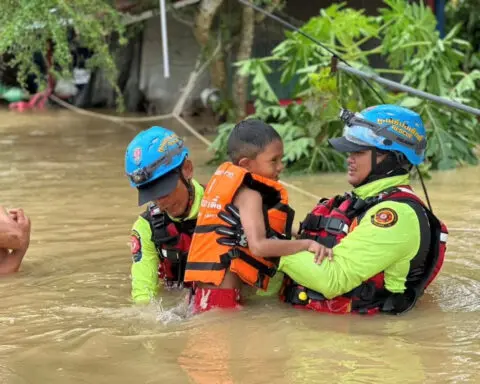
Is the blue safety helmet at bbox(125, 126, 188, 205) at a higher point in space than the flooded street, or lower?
higher

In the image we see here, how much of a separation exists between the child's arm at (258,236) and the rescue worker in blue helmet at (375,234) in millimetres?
50

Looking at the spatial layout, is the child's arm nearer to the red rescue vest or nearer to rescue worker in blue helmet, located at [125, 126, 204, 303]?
rescue worker in blue helmet, located at [125, 126, 204, 303]

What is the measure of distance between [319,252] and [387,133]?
2.44 ft

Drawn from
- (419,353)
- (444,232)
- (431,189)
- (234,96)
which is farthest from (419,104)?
(419,353)

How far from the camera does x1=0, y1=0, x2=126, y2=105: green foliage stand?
11234 mm

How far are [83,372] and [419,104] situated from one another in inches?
299

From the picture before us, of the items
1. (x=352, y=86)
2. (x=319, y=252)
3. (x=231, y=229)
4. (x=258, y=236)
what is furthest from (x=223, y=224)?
(x=352, y=86)

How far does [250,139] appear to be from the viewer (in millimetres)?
5102

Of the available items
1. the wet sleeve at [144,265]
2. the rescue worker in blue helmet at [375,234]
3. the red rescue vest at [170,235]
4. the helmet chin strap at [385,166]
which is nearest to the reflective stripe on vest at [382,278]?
the rescue worker in blue helmet at [375,234]

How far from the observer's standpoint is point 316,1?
1736 centimetres

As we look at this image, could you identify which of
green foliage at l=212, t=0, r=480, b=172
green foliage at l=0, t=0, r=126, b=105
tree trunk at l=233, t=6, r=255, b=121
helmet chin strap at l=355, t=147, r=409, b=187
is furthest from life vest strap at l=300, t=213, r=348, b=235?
tree trunk at l=233, t=6, r=255, b=121

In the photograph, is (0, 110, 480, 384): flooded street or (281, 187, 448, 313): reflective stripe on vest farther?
(281, 187, 448, 313): reflective stripe on vest

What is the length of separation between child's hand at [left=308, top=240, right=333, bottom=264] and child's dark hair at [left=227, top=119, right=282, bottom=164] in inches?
23.3

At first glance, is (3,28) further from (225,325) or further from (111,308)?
(225,325)
